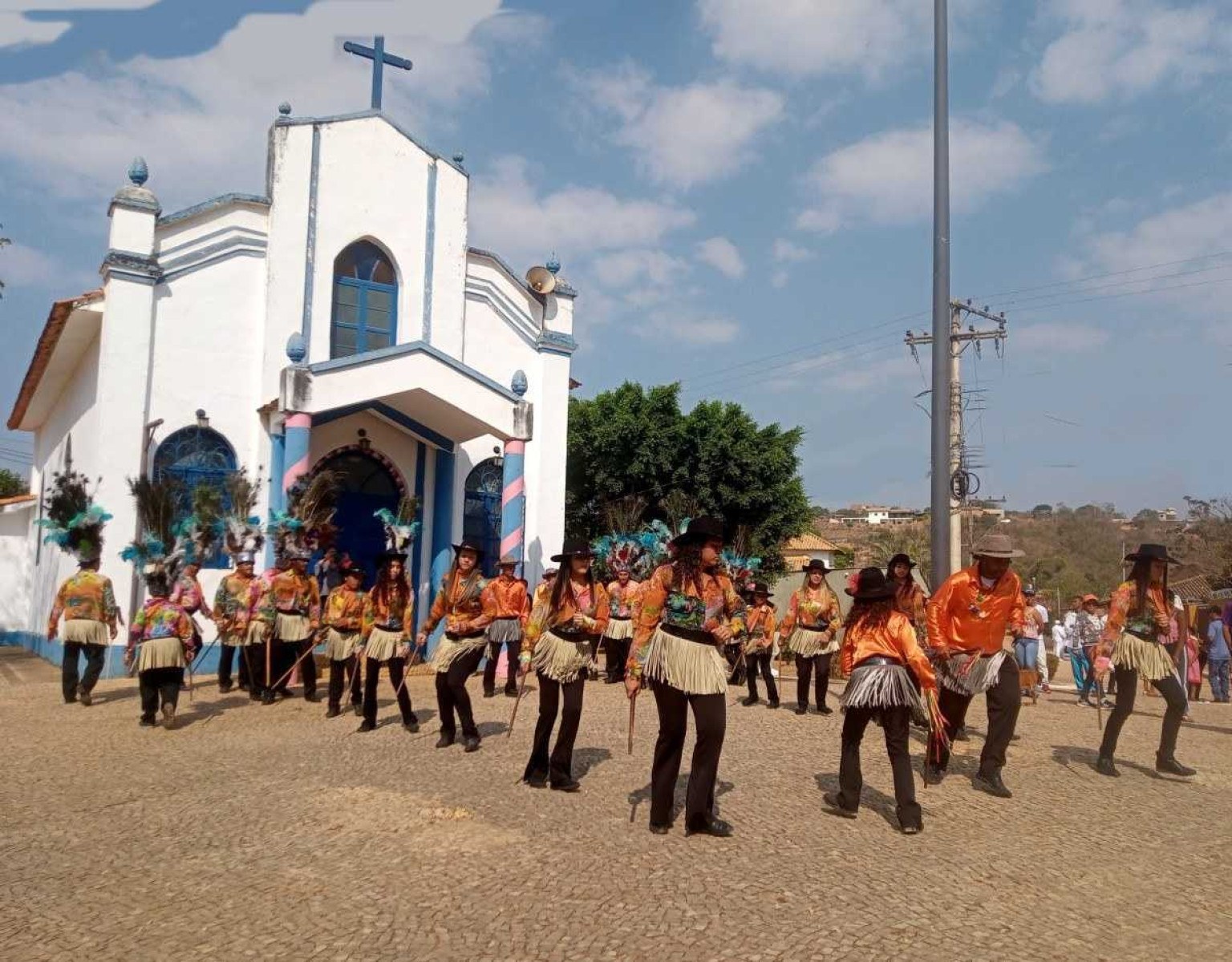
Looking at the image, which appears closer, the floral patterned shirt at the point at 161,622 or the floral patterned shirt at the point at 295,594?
the floral patterned shirt at the point at 161,622

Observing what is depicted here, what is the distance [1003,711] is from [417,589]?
1070cm

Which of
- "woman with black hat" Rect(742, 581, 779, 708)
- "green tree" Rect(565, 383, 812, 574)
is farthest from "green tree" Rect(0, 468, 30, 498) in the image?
"woman with black hat" Rect(742, 581, 779, 708)

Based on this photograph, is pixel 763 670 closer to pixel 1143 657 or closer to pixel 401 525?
pixel 1143 657

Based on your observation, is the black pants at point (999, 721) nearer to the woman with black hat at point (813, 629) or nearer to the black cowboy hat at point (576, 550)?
the black cowboy hat at point (576, 550)

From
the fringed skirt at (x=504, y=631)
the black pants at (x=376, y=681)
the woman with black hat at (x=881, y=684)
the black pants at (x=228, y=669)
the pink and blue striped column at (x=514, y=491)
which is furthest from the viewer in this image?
the pink and blue striped column at (x=514, y=491)

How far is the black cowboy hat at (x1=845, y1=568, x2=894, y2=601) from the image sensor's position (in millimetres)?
6242

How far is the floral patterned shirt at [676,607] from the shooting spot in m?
5.93

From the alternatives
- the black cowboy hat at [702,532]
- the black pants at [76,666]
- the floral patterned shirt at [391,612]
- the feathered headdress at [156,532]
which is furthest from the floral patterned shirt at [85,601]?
the black cowboy hat at [702,532]

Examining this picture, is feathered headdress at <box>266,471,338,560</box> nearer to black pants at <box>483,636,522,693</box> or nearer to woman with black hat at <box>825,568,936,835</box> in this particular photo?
black pants at <box>483,636,522,693</box>

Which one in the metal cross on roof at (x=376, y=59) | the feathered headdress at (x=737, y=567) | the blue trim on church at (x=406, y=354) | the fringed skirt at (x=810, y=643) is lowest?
the fringed skirt at (x=810, y=643)

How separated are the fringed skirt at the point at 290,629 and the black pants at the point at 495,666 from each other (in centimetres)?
215

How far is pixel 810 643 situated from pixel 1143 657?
3342 millimetres

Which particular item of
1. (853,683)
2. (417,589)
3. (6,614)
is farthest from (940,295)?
(6,614)

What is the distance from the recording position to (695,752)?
572cm
